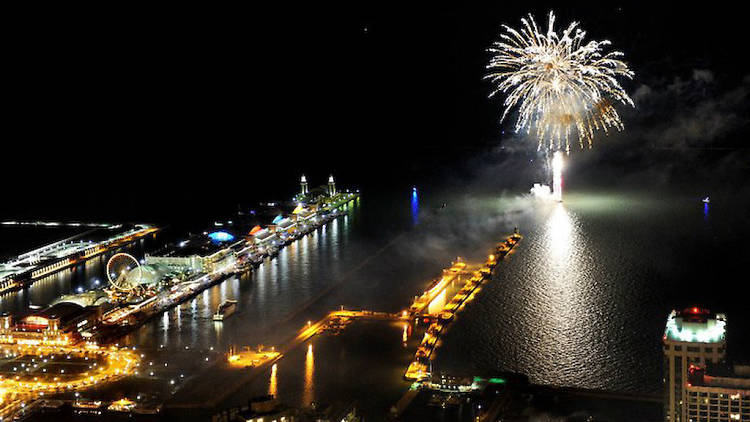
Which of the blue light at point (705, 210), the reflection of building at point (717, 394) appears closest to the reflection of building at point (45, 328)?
the reflection of building at point (717, 394)

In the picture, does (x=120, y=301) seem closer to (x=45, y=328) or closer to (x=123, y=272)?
(x=123, y=272)

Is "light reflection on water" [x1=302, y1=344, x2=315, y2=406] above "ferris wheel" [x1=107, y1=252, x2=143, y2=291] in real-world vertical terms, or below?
below

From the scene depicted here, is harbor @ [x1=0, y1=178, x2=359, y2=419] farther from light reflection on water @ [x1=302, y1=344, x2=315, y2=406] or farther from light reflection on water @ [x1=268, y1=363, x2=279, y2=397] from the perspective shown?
light reflection on water @ [x1=302, y1=344, x2=315, y2=406]

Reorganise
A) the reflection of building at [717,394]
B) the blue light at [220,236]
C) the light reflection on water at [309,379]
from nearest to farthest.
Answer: the reflection of building at [717,394], the light reflection on water at [309,379], the blue light at [220,236]

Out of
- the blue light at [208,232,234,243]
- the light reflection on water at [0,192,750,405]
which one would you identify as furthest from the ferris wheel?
the blue light at [208,232,234,243]

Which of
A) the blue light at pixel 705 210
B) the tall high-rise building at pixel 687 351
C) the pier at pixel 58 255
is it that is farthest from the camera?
the blue light at pixel 705 210

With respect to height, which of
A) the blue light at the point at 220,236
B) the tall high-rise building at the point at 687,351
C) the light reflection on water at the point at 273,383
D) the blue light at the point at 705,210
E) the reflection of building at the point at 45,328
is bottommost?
the light reflection on water at the point at 273,383

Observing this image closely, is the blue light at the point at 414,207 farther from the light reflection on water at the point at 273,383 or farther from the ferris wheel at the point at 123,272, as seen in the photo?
the light reflection on water at the point at 273,383

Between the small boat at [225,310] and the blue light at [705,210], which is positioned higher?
the blue light at [705,210]

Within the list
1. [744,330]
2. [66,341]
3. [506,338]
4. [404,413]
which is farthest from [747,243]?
[66,341]
